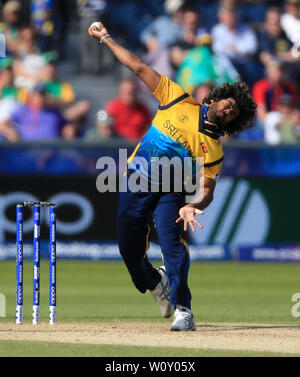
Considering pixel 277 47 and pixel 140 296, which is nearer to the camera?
pixel 140 296

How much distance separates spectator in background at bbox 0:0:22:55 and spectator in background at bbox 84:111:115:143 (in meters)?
2.41

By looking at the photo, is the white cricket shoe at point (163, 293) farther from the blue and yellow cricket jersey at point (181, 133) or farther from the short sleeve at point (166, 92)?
the short sleeve at point (166, 92)

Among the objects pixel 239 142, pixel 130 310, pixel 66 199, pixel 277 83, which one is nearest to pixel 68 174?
pixel 66 199

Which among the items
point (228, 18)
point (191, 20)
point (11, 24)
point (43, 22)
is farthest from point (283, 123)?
point (11, 24)

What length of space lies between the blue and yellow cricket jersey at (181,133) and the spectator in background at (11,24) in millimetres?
9552

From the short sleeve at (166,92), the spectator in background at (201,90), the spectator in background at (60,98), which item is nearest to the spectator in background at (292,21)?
the spectator in background at (201,90)

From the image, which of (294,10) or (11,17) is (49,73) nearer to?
(11,17)

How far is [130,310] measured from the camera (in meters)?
9.95

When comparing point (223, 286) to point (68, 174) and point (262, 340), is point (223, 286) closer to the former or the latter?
point (68, 174)

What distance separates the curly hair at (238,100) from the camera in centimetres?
777

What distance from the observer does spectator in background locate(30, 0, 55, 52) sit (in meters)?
17.2

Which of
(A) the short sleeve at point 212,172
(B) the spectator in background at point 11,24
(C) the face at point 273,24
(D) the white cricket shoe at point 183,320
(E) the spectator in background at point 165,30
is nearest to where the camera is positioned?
(A) the short sleeve at point 212,172

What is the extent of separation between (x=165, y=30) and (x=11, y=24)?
9.27 feet

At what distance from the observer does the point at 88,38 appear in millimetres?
17375
